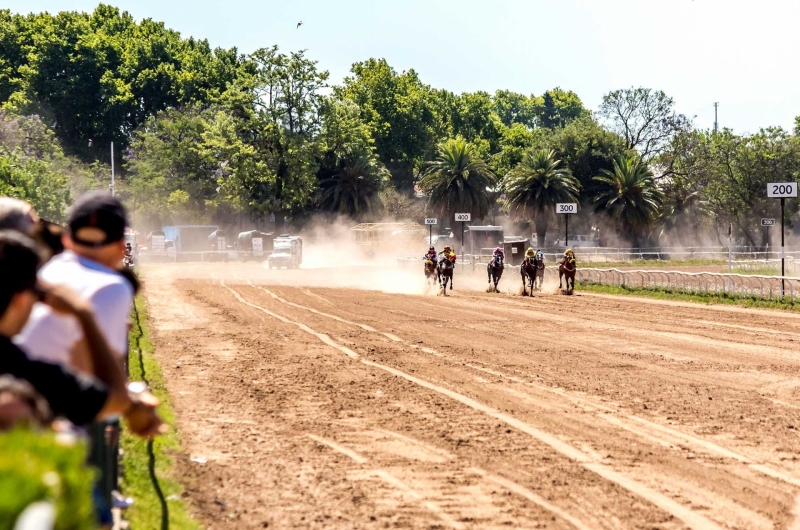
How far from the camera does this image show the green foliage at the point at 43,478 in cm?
221

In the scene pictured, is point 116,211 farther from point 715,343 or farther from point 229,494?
point 715,343

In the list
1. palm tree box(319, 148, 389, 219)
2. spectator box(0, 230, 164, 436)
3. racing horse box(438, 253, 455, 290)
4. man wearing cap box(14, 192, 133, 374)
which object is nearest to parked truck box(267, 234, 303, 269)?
palm tree box(319, 148, 389, 219)

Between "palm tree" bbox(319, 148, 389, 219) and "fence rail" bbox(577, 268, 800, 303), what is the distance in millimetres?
48151

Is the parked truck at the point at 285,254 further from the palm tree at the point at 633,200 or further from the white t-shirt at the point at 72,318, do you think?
the white t-shirt at the point at 72,318

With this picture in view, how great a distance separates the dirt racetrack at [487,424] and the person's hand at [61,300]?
157 inches

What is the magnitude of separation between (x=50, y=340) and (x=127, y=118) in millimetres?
111712

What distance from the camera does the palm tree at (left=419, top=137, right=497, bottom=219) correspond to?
90.2 meters

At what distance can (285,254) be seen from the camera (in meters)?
65.1

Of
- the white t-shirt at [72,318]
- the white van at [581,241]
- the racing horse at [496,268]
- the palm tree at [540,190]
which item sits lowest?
the racing horse at [496,268]

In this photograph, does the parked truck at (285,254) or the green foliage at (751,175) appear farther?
the green foliage at (751,175)

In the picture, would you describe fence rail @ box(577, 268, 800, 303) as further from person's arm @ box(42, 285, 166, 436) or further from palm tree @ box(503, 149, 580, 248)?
palm tree @ box(503, 149, 580, 248)

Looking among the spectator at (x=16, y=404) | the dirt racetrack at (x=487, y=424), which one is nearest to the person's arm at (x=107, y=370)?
the spectator at (x=16, y=404)

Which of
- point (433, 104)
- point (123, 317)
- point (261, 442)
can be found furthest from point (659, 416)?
point (433, 104)

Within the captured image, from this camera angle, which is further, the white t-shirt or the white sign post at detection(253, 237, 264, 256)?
the white sign post at detection(253, 237, 264, 256)
